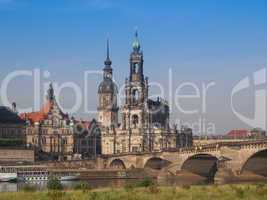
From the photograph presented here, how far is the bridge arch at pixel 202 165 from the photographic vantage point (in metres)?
77.8

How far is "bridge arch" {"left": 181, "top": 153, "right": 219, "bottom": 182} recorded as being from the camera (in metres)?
77.8

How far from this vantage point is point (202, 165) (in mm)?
80625

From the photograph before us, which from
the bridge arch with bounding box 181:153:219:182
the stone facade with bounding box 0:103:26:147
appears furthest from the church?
the bridge arch with bounding box 181:153:219:182

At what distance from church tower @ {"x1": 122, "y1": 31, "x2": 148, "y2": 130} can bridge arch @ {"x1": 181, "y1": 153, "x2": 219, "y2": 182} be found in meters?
34.5

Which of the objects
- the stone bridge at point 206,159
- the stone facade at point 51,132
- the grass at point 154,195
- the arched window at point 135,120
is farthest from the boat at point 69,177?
the arched window at point 135,120

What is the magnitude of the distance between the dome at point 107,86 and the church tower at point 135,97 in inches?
247

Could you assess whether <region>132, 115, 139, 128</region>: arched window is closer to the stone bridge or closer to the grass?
the stone bridge

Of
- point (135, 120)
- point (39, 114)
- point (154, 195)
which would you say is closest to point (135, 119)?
point (135, 120)

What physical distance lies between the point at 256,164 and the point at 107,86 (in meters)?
59.1

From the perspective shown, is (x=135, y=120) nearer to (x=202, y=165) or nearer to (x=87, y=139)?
(x=87, y=139)

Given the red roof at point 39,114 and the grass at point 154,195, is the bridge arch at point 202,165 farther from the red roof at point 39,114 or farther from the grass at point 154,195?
the grass at point 154,195

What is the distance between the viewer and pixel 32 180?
69500mm

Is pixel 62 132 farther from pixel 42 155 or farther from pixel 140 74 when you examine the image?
pixel 140 74

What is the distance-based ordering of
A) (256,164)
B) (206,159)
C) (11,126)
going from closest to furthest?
(256,164) < (206,159) < (11,126)
